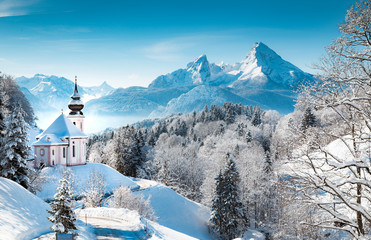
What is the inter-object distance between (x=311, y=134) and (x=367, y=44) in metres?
2.98

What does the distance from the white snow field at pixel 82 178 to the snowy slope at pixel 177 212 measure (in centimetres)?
375

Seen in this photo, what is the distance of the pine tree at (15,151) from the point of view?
74.6ft

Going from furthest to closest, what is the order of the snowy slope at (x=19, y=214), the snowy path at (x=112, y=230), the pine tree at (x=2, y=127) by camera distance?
the pine tree at (x=2, y=127)
the snowy path at (x=112, y=230)
the snowy slope at (x=19, y=214)

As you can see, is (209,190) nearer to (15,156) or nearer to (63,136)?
(63,136)

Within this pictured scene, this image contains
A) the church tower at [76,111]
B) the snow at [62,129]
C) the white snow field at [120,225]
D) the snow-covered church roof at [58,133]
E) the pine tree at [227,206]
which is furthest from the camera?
the church tower at [76,111]

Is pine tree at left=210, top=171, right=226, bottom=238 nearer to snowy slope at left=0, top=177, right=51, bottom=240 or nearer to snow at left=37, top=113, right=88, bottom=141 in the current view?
snowy slope at left=0, top=177, right=51, bottom=240

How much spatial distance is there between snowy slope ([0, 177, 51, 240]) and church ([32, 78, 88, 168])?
2078 cm

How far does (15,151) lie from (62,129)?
2095 cm

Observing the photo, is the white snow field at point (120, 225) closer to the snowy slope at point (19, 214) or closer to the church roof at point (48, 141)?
the snowy slope at point (19, 214)

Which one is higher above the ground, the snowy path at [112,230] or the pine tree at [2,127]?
the pine tree at [2,127]

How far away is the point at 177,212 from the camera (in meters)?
39.3

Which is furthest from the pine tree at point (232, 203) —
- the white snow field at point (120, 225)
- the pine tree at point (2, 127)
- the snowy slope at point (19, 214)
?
the pine tree at point (2, 127)

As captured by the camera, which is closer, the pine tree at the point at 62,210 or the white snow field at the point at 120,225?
the pine tree at the point at 62,210

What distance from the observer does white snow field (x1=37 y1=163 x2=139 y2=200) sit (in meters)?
34.8
